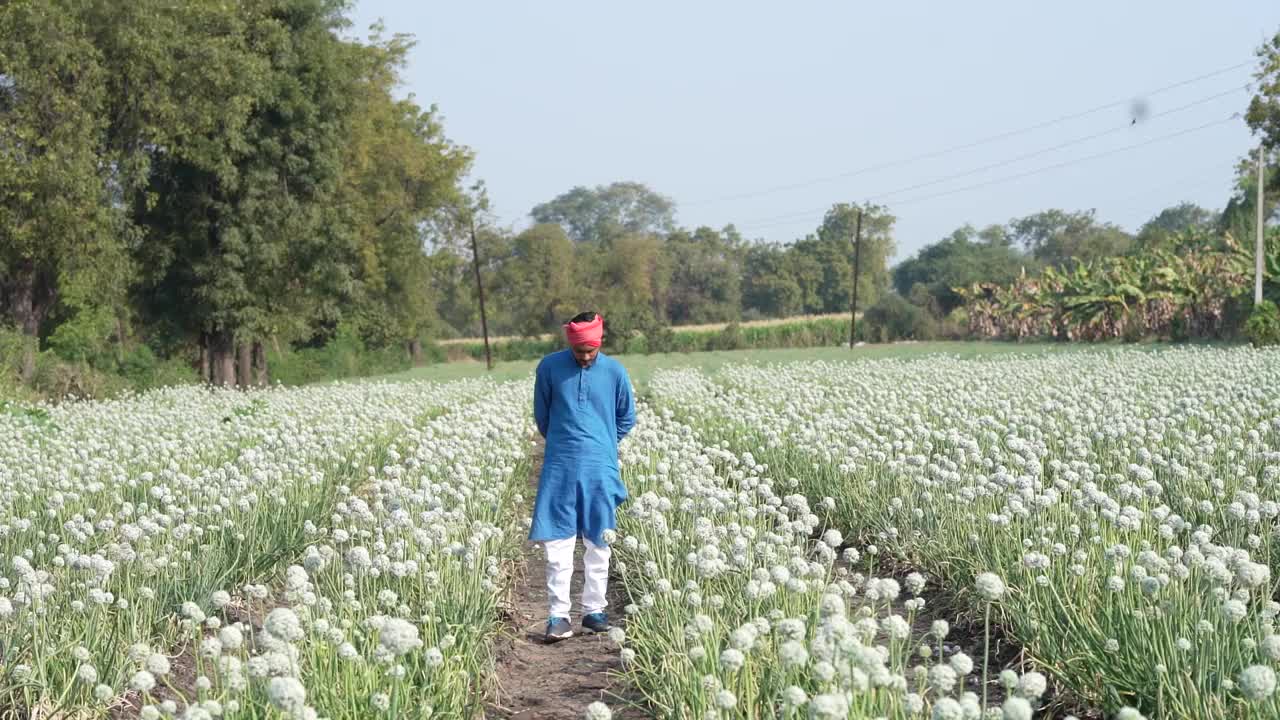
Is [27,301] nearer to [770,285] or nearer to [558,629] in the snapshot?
[558,629]

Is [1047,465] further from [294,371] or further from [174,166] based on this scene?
[294,371]

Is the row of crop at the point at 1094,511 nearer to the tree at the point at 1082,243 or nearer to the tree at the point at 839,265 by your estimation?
the tree at the point at 1082,243

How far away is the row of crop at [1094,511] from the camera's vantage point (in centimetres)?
499

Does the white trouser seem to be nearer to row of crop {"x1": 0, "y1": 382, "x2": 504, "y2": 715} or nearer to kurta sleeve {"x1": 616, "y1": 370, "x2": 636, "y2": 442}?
kurta sleeve {"x1": 616, "y1": 370, "x2": 636, "y2": 442}

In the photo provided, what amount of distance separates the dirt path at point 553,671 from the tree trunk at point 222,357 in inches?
1151

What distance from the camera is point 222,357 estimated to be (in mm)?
36000

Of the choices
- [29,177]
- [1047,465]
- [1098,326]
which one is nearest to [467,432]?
[1047,465]

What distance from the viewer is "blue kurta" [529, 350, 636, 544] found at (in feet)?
23.8

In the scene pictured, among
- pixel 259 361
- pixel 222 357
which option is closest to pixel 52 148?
pixel 222 357

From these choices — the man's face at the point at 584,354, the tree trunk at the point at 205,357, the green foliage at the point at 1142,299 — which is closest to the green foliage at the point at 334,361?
the tree trunk at the point at 205,357

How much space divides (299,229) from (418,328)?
17531mm

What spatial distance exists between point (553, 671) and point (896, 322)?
58.5 metres

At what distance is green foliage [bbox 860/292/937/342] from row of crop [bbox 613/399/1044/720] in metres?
54.4

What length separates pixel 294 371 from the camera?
1825 inches
